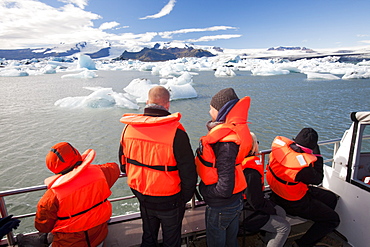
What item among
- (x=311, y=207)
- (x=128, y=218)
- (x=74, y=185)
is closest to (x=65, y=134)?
(x=128, y=218)

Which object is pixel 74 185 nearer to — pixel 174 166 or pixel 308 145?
pixel 174 166

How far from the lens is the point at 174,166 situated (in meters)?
1.38

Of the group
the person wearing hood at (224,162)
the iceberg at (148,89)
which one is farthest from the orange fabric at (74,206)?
the iceberg at (148,89)

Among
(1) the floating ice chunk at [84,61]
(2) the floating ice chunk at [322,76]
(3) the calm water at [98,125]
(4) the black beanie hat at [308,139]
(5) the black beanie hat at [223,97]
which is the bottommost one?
(3) the calm water at [98,125]

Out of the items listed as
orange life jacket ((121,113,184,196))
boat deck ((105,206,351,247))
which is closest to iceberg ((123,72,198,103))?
boat deck ((105,206,351,247))

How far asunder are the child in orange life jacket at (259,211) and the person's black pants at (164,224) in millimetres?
532

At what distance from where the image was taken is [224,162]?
4.25ft

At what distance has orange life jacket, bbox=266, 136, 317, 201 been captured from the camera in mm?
1731

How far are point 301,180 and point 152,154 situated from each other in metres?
1.14

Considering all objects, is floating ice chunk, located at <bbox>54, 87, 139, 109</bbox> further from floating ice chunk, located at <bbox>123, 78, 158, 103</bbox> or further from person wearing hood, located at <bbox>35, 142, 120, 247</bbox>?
person wearing hood, located at <bbox>35, 142, 120, 247</bbox>

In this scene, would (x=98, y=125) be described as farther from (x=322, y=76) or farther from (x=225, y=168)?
(x=322, y=76)

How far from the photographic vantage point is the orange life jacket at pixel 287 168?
1.73m

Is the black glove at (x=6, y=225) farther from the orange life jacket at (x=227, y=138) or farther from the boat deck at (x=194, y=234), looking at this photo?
the orange life jacket at (x=227, y=138)

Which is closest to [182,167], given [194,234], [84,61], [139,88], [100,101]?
[194,234]
